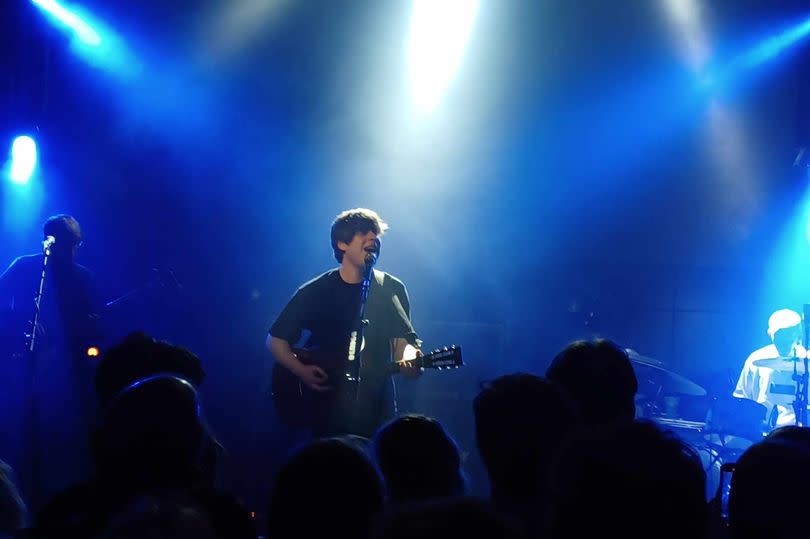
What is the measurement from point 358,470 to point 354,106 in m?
7.65

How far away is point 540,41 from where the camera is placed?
31.8 ft

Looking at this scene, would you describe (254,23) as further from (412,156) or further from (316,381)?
(316,381)

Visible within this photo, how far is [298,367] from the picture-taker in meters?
4.99

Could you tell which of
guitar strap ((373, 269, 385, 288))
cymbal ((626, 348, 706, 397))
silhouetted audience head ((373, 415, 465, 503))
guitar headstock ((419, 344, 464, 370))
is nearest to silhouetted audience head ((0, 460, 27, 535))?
silhouetted audience head ((373, 415, 465, 503))

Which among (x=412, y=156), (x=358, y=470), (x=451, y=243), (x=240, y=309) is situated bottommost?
(x=358, y=470)

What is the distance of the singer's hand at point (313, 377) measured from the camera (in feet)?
16.2

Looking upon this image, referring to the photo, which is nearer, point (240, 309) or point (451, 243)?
point (240, 309)

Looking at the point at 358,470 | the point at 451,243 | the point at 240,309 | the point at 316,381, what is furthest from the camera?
the point at 451,243

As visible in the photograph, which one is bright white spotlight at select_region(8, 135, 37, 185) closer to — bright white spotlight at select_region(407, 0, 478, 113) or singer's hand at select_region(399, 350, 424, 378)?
bright white spotlight at select_region(407, 0, 478, 113)

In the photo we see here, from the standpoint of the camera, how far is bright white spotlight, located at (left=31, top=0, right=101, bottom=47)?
8570 mm

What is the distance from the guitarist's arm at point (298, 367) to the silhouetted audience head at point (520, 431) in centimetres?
259

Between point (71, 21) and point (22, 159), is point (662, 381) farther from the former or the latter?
point (71, 21)

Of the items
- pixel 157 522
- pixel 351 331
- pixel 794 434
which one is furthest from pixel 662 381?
pixel 157 522

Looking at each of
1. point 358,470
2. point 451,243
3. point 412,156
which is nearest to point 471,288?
point 451,243
